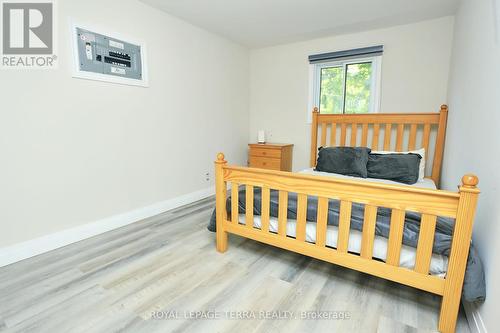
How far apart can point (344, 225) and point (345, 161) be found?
1393mm

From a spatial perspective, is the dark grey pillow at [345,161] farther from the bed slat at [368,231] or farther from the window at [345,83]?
the bed slat at [368,231]

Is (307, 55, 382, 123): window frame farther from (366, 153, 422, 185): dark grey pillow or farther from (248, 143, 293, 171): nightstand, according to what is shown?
(366, 153, 422, 185): dark grey pillow

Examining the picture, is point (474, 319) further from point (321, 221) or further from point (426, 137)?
point (426, 137)

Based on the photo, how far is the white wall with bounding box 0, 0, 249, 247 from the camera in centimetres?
198

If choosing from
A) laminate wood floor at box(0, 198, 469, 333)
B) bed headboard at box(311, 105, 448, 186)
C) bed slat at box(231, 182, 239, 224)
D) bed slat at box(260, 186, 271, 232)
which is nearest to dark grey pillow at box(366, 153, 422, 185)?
bed headboard at box(311, 105, 448, 186)

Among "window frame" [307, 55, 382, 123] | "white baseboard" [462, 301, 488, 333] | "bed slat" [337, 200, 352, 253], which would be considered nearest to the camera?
"white baseboard" [462, 301, 488, 333]

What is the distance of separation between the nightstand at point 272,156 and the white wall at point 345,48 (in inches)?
A: 7.3

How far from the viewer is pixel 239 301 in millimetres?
1577

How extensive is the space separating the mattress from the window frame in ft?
7.47

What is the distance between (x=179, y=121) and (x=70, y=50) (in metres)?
1.28

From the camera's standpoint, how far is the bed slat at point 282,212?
179cm

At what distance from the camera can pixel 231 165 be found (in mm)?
2332

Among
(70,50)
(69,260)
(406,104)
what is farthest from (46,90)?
(406,104)

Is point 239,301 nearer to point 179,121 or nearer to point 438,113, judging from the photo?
point 179,121
